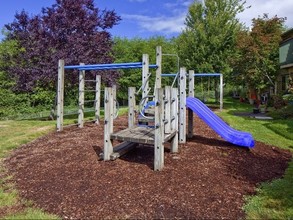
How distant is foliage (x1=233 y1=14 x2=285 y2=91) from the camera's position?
50.5 ft

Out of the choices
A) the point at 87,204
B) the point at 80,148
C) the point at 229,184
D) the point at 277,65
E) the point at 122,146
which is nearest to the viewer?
the point at 87,204

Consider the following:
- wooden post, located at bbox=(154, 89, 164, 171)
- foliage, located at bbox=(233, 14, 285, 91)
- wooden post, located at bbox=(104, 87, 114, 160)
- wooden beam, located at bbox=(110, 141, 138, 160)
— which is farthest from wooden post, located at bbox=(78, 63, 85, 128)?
foliage, located at bbox=(233, 14, 285, 91)

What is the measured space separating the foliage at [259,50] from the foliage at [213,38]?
2.84 m

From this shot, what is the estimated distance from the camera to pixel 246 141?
631cm

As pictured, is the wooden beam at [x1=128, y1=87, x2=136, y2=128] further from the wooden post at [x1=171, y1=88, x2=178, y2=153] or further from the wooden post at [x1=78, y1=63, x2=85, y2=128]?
the wooden post at [x1=78, y1=63, x2=85, y2=128]

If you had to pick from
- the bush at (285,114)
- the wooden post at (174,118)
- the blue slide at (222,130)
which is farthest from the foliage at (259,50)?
the wooden post at (174,118)

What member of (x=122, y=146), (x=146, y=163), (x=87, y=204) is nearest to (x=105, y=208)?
(x=87, y=204)

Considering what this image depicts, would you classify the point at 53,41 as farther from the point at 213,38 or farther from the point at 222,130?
the point at 213,38

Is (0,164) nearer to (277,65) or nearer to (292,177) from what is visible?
(292,177)

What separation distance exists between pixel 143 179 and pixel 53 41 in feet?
30.8

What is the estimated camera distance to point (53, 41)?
39.3 feet

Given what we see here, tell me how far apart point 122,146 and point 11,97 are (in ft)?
48.9

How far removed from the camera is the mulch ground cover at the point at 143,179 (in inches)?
144

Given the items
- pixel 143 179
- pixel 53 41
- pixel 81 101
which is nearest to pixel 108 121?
pixel 143 179
